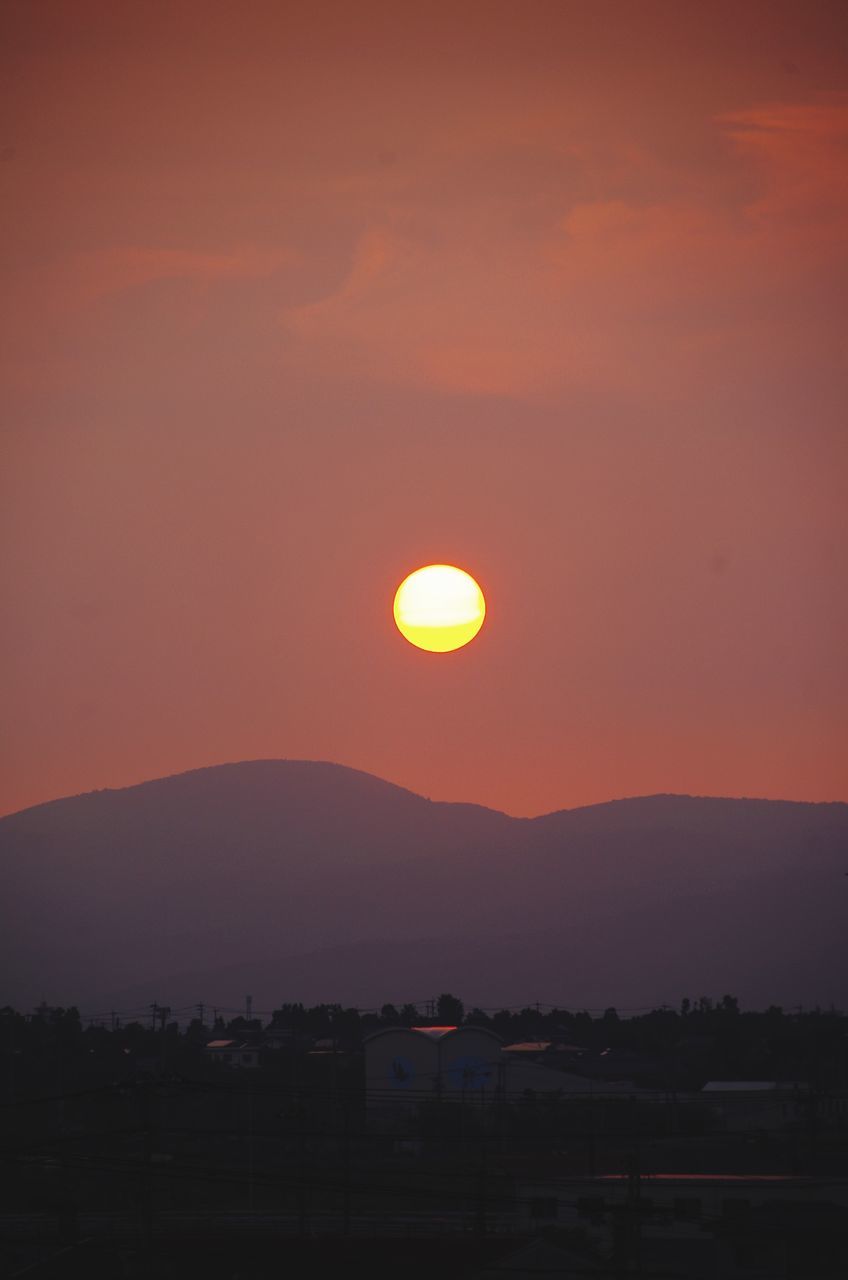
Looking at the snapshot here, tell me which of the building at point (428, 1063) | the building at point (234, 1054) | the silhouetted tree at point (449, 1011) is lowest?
the building at point (428, 1063)

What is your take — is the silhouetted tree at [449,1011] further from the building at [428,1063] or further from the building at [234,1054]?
the building at [428,1063]

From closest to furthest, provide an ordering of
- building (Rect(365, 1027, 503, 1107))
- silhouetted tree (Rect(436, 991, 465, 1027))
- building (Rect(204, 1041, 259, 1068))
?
building (Rect(365, 1027, 503, 1107)) < building (Rect(204, 1041, 259, 1068)) < silhouetted tree (Rect(436, 991, 465, 1027))

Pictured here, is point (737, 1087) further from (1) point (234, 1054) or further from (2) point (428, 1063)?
(1) point (234, 1054)

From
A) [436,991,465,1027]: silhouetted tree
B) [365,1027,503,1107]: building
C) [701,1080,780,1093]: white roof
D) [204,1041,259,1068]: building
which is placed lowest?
[701,1080,780,1093]: white roof

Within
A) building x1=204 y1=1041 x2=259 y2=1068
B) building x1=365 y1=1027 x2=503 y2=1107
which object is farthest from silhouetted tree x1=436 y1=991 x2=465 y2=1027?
building x1=365 y1=1027 x2=503 y2=1107

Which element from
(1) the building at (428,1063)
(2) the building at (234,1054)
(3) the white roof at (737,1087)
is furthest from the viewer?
(2) the building at (234,1054)

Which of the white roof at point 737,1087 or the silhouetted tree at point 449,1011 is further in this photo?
the silhouetted tree at point 449,1011

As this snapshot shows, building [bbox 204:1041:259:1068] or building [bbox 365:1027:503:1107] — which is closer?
building [bbox 365:1027:503:1107]

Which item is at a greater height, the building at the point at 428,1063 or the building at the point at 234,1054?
the building at the point at 234,1054

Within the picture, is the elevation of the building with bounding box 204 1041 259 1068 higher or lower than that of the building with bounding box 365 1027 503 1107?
higher

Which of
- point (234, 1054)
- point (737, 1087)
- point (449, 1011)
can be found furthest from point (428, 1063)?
point (449, 1011)

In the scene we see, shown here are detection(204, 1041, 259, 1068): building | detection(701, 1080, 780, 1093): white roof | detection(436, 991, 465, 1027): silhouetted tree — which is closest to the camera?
detection(701, 1080, 780, 1093): white roof

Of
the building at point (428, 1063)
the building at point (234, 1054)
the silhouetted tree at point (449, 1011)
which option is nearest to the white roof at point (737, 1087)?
the building at point (428, 1063)

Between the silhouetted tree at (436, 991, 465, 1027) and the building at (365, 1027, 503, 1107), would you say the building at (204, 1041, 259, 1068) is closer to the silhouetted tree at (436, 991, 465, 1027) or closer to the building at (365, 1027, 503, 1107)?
the building at (365, 1027, 503, 1107)
